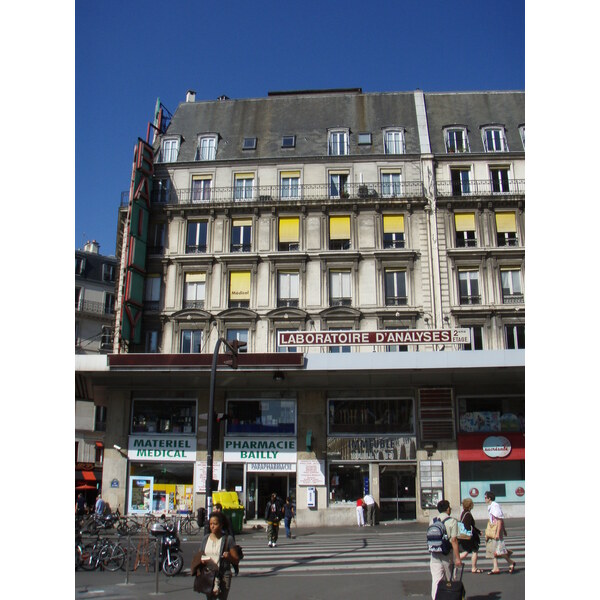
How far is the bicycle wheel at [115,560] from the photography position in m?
11.7

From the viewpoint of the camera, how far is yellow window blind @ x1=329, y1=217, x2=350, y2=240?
28.2 metres

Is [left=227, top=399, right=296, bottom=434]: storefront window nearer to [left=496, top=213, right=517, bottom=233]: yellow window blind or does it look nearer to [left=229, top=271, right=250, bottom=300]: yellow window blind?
[left=229, top=271, right=250, bottom=300]: yellow window blind

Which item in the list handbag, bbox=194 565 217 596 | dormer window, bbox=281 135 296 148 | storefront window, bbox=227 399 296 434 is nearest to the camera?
handbag, bbox=194 565 217 596

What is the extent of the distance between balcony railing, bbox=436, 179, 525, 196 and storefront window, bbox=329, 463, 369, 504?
13023mm

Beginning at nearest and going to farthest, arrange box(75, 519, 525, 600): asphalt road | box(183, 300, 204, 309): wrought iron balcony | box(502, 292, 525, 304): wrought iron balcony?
box(75, 519, 525, 600): asphalt road < box(502, 292, 525, 304): wrought iron balcony < box(183, 300, 204, 309): wrought iron balcony

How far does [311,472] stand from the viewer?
24.1 m

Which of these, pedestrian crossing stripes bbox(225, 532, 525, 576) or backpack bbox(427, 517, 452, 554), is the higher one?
backpack bbox(427, 517, 452, 554)

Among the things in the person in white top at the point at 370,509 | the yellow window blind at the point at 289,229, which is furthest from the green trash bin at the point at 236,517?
the yellow window blind at the point at 289,229

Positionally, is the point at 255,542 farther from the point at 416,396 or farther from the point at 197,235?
the point at 197,235

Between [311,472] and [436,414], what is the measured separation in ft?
17.7

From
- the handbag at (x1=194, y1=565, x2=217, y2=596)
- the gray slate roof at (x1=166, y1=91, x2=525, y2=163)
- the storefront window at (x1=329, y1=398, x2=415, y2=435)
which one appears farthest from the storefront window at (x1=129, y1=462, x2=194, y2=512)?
the handbag at (x1=194, y1=565, x2=217, y2=596)

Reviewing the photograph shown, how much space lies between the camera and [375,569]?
10938mm

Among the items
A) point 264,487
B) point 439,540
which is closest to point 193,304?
point 264,487
